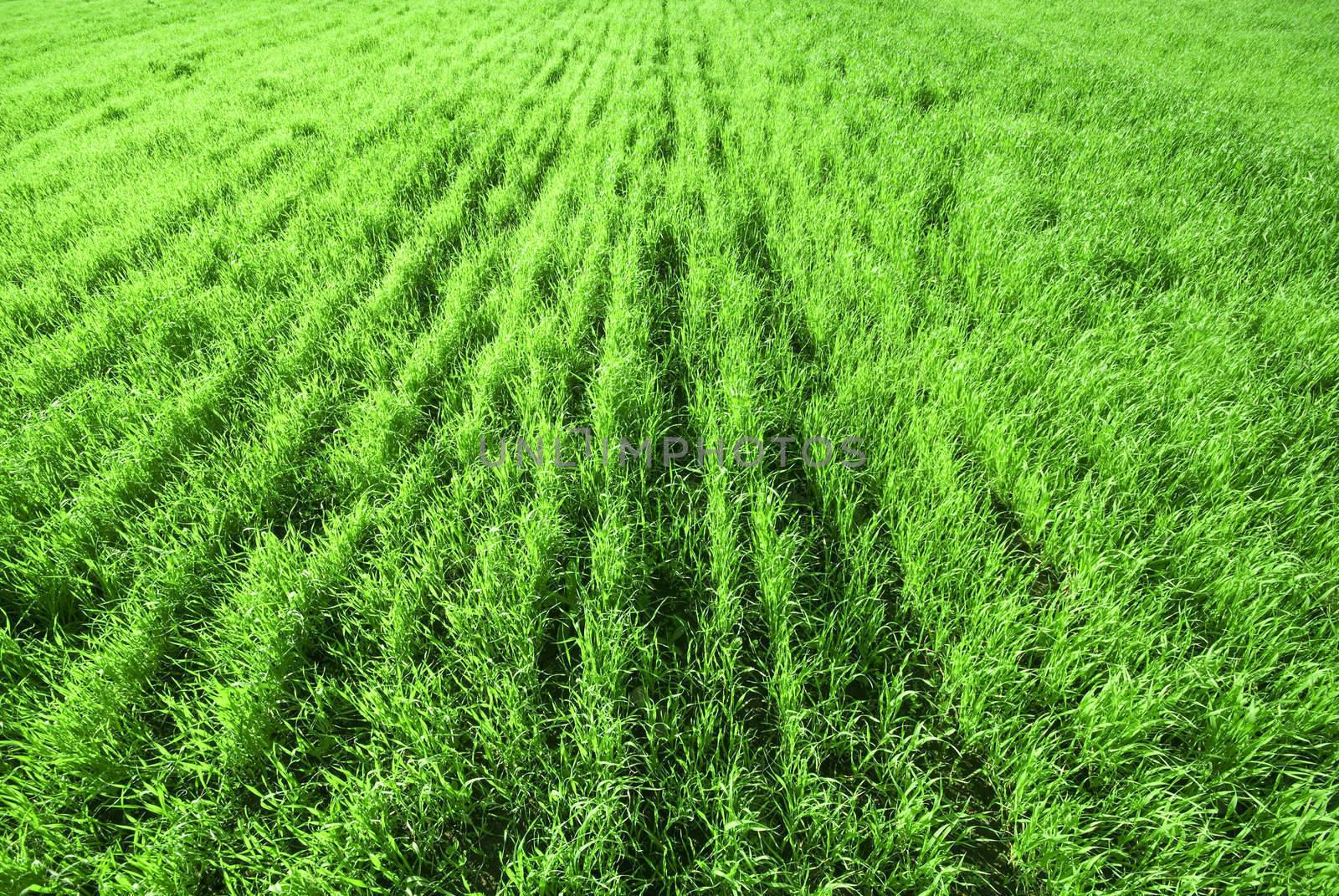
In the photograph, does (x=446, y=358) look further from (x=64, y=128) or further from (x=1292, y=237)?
(x=64, y=128)

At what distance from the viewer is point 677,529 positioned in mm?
2061

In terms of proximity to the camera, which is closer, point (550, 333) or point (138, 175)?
point (550, 333)

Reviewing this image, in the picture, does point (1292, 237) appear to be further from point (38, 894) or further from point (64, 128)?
point (64, 128)

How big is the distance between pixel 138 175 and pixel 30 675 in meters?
4.99

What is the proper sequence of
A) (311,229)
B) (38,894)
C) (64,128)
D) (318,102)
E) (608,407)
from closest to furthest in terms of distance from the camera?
(38,894)
(608,407)
(311,229)
(64,128)
(318,102)

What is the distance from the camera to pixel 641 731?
5.44 ft

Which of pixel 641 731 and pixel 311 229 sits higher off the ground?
pixel 311 229

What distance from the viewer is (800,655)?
1752 mm

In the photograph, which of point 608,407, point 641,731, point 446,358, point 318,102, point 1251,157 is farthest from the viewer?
point 318,102

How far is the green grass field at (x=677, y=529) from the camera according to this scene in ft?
4.51

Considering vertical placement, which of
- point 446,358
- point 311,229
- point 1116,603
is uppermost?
point 311,229

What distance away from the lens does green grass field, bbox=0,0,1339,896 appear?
1.38 meters

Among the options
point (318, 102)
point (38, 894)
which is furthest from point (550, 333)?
point (318, 102)

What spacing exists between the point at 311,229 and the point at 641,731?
4060 millimetres
